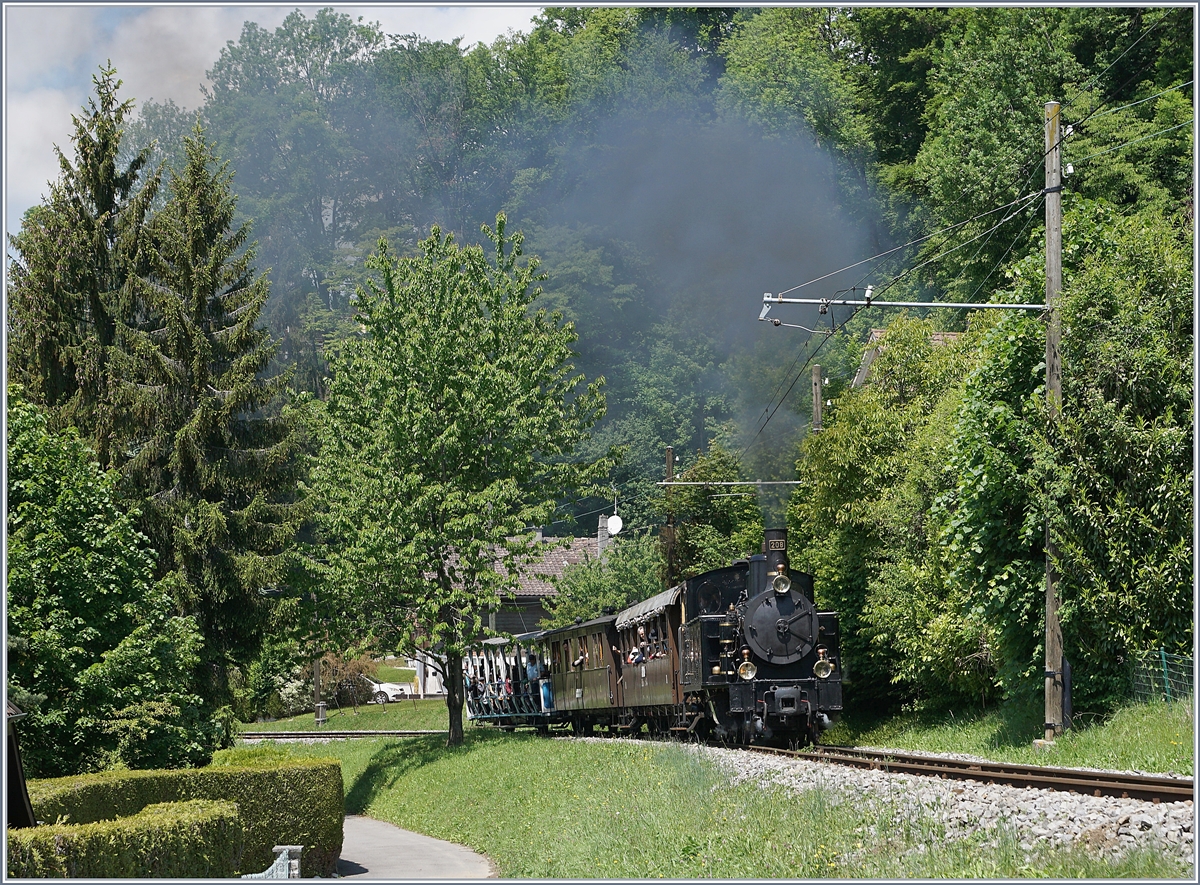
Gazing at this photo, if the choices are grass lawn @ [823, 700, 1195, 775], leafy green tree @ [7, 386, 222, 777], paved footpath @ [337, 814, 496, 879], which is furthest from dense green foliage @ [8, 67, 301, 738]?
grass lawn @ [823, 700, 1195, 775]

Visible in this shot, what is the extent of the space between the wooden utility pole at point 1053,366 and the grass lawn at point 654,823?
512 cm

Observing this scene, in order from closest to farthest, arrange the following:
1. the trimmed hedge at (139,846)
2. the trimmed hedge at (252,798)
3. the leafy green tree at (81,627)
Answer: the trimmed hedge at (139,846) → the trimmed hedge at (252,798) → the leafy green tree at (81,627)

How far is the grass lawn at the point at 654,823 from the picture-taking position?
33.3 feet

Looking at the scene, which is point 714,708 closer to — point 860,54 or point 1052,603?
point 1052,603

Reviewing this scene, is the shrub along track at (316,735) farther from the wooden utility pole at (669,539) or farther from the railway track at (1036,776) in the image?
the railway track at (1036,776)

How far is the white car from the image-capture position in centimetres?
5528

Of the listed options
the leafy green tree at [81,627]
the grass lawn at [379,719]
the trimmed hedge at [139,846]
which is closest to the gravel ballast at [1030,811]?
the trimmed hedge at [139,846]

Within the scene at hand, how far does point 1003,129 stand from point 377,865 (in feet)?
121

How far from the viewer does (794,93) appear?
2329 inches

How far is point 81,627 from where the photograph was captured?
861 inches

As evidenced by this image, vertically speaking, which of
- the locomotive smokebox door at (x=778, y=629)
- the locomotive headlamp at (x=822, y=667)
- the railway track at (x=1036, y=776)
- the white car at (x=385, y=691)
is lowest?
the white car at (x=385, y=691)

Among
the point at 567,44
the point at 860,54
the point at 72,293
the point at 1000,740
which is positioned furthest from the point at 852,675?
the point at 567,44

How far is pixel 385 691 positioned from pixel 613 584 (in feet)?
46.9

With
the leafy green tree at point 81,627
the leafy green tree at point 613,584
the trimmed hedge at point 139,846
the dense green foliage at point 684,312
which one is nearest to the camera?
the trimmed hedge at point 139,846
